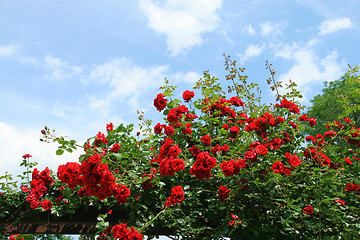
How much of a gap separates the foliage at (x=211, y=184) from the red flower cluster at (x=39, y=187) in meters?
0.01

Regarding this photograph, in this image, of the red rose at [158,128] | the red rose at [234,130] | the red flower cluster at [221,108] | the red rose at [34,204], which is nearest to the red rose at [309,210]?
the red rose at [234,130]

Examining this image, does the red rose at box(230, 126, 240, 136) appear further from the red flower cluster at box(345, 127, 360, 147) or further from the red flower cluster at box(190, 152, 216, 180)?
the red flower cluster at box(345, 127, 360, 147)

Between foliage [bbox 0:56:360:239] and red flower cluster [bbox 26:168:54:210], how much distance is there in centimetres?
1

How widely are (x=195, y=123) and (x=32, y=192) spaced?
2.01 meters

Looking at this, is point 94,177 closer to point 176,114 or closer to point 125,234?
point 125,234

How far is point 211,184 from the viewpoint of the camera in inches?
130

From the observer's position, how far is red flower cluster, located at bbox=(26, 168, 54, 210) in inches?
137

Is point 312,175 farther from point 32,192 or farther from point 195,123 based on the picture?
point 32,192

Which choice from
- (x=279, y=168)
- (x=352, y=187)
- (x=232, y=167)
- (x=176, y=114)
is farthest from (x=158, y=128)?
(x=352, y=187)

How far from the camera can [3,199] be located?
393 centimetres

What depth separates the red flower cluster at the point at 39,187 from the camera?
348 centimetres

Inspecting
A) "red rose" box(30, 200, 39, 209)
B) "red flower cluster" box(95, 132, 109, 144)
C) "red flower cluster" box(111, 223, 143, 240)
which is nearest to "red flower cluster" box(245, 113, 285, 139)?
"red flower cluster" box(111, 223, 143, 240)

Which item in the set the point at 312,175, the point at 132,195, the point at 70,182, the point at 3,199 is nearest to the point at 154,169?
the point at 132,195

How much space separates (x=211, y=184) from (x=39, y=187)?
1912mm
